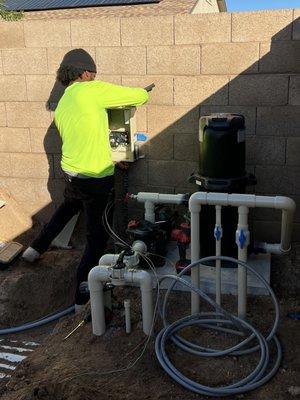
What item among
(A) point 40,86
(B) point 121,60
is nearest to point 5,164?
(A) point 40,86

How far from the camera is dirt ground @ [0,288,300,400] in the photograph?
2.52 metres

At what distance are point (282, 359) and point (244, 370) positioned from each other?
0.26 m

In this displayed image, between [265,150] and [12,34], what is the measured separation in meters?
2.68

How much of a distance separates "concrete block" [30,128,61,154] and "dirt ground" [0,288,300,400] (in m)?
2.03

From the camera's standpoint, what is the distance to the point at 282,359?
2736 millimetres

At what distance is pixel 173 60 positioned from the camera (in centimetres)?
405

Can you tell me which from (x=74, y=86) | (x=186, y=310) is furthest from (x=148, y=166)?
(x=186, y=310)

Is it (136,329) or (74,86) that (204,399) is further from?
(74,86)

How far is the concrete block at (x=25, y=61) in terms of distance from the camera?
174 inches

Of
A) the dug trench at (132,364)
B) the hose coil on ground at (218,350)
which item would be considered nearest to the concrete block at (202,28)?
the hose coil on ground at (218,350)

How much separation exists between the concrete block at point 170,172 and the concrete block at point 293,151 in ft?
2.72

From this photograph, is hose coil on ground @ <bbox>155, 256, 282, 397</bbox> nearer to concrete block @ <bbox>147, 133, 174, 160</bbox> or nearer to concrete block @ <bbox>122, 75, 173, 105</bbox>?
concrete block @ <bbox>147, 133, 174, 160</bbox>

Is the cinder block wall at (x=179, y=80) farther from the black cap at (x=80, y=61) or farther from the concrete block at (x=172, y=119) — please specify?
the black cap at (x=80, y=61)

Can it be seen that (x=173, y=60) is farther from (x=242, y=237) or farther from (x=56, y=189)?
(x=242, y=237)
